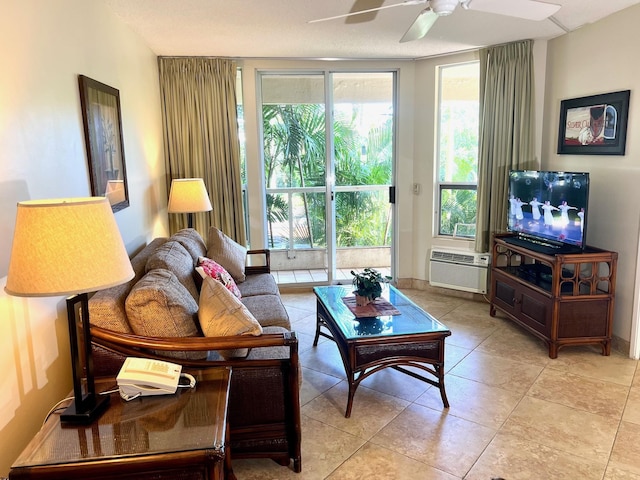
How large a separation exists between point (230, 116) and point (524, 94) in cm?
282

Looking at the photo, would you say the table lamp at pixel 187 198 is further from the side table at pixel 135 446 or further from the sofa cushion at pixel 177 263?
the side table at pixel 135 446

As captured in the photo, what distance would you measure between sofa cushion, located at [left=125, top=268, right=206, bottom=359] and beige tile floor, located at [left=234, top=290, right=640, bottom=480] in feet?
2.52

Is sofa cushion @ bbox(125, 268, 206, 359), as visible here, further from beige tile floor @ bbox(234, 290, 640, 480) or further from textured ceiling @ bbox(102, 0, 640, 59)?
textured ceiling @ bbox(102, 0, 640, 59)

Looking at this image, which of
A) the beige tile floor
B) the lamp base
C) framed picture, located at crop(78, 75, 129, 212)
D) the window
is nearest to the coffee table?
the beige tile floor

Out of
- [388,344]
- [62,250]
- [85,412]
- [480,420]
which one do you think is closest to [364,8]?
[388,344]

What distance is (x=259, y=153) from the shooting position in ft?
16.1

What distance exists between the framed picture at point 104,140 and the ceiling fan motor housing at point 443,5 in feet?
6.15

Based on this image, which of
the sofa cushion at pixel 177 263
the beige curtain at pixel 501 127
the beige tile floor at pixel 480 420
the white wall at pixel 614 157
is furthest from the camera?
the beige curtain at pixel 501 127

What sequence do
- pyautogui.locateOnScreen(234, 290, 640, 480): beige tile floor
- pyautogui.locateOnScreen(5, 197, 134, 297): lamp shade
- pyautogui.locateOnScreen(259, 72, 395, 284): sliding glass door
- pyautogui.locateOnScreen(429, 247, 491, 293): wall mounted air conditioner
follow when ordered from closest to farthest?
1. pyautogui.locateOnScreen(5, 197, 134, 297): lamp shade
2. pyautogui.locateOnScreen(234, 290, 640, 480): beige tile floor
3. pyautogui.locateOnScreen(429, 247, 491, 293): wall mounted air conditioner
4. pyautogui.locateOnScreen(259, 72, 395, 284): sliding glass door

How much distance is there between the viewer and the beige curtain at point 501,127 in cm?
419

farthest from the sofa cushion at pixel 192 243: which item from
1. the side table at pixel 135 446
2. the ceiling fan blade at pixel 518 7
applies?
the ceiling fan blade at pixel 518 7

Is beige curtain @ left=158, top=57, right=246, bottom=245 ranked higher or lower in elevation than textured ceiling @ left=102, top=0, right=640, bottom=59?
lower

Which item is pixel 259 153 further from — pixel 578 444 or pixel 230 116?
pixel 578 444

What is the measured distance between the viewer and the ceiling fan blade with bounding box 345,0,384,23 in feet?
9.88
